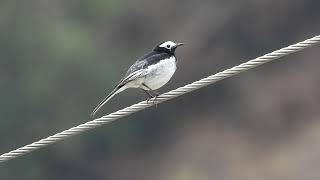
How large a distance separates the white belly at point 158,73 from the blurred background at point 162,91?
50.7ft

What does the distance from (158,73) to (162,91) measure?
1608 cm

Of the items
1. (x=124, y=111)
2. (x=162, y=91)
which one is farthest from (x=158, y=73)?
(x=162, y=91)

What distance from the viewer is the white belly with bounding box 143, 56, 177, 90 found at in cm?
1173

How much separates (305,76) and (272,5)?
1889 mm

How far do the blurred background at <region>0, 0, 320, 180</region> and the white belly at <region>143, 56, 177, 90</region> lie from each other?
50.7 ft

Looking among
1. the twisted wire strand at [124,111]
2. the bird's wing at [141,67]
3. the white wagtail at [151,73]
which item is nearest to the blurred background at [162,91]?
the bird's wing at [141,67]

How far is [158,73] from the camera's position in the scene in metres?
11.7

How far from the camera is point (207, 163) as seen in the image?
29312mm

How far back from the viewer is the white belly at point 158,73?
1173 cm

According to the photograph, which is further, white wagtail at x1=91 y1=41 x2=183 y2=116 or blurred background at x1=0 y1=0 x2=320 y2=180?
blurred background at x1=0 y1=0 x2=320 y2=180

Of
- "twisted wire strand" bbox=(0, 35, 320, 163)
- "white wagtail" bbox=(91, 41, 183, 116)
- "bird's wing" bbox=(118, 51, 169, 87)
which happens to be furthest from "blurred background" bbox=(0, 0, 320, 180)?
"twisted wire strand" bbox=(0, 35, 320, 163)

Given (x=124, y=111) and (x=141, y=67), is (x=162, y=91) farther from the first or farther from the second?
(x=124, y=111)

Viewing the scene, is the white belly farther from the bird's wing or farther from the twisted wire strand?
the twisted wire strand

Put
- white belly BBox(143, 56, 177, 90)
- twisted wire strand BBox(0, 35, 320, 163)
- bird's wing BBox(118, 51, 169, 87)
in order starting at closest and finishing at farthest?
twisted wire strand BBox(0, 35, 320, 163) → bird's wing BBox(118, 51, 169, 87) → white belly BBox(143, 56, 177, 90)
